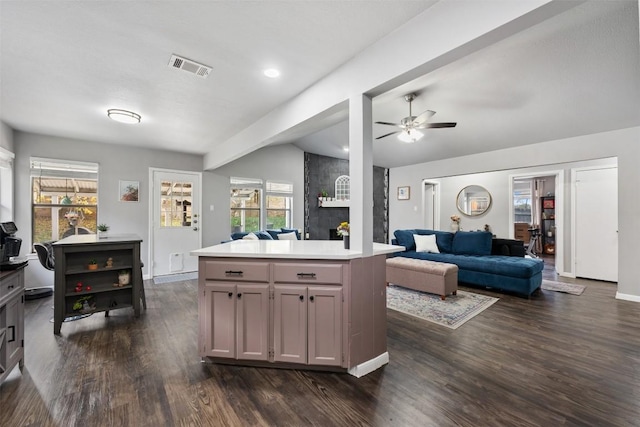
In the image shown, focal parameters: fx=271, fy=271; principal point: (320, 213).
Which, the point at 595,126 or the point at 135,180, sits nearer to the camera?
the point at 595,126

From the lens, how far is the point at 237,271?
2186 mm

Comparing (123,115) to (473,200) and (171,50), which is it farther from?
(473,200)

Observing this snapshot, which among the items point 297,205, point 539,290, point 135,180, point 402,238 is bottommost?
point 539,290

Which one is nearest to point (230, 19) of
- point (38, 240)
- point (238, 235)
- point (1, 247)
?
point (1, 247)

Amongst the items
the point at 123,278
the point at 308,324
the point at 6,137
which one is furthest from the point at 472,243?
the point at 6,137

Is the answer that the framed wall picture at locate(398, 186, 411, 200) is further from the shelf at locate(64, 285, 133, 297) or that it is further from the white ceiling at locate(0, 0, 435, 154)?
the shelf at locate(64, 285, 133, 297)

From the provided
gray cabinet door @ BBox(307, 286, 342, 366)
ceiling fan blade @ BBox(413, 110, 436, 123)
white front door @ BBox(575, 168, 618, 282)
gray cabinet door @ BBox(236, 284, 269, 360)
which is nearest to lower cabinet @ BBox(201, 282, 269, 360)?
gray cabinet door @ BBox(236, 284, 269, 360)

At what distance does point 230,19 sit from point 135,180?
435 cm

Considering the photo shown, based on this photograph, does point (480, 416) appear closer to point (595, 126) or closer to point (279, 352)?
point (279, 352)

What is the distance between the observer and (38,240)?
14.0ft

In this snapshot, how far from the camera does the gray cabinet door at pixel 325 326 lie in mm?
2045

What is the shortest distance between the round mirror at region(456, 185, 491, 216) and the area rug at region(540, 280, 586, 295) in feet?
7.97

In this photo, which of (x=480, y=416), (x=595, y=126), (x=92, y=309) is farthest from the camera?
(x=595, y=126)

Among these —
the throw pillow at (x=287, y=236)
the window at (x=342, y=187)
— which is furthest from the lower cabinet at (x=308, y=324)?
the window at (x=342, y=187)
